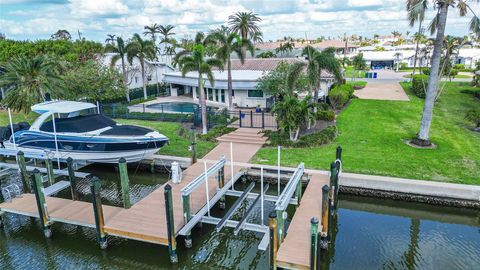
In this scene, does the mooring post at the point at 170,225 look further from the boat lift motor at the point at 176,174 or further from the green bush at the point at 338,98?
the green bush at the point at 338,98

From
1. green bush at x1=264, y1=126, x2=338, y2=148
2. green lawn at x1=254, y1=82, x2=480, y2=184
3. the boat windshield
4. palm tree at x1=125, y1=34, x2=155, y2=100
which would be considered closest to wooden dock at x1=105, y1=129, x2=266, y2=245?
green lawn at x1=254, y1=82, x2=480, y2=184

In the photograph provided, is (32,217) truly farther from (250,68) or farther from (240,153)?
(250,68)

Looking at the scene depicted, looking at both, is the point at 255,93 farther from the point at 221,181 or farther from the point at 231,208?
the point at 231,208

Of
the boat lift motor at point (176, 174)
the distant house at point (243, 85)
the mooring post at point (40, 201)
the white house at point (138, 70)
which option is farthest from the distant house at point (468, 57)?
the mooring post at point (40, 201)

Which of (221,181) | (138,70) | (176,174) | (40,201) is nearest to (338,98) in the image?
(221,181)

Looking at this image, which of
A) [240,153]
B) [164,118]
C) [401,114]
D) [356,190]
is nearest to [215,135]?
[240,153]

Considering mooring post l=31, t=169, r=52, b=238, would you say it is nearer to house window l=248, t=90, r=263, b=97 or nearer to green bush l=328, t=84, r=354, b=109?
house window l=248, t=90, r=263, b=97
